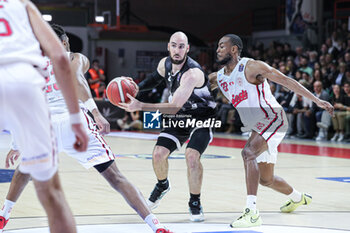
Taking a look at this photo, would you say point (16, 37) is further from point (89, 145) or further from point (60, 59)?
point (89, 145)

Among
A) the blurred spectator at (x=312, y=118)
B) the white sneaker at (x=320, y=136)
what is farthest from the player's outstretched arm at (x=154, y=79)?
the white sneaker at (x=320, y=136)

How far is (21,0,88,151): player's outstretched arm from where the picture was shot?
3.25m

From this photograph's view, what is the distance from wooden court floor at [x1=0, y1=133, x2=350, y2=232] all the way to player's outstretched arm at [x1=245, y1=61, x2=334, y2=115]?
1.07 metres

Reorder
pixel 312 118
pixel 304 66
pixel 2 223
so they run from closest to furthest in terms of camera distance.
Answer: pixel 2 223
pixel 312 118
pixel 304 66

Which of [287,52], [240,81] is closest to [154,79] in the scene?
[240,81]

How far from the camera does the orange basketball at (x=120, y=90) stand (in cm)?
560

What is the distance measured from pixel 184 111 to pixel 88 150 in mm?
1742

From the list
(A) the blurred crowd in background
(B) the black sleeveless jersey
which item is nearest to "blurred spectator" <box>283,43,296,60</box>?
(A) the blurred crowd in background

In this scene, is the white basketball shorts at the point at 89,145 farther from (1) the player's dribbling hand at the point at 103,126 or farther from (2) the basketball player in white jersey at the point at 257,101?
(2) the basketball player in white jersey at the point at 257,101

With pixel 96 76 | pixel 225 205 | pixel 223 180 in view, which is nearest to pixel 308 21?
pixel 96 76

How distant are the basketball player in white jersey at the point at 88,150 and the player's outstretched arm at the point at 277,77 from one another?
1.75m

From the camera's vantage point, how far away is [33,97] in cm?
318

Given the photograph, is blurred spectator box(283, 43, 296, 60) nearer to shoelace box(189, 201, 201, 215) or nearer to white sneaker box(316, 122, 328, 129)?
white sneaker box(316, 122, 328, 129)

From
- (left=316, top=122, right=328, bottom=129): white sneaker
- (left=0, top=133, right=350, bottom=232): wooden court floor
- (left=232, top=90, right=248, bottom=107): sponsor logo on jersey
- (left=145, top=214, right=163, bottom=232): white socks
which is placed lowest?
(left=316, top=122, right=328, bottom=129): white sneaker
